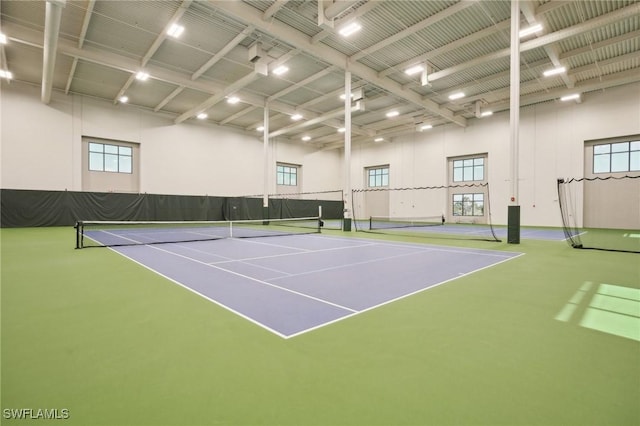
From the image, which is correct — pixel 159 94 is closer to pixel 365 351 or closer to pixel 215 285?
pixel 215 285

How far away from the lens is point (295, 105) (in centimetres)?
2362

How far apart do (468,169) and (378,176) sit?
9283mm

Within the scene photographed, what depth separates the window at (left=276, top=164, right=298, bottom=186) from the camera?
31.8 meters

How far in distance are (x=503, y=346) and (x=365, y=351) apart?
133 cm

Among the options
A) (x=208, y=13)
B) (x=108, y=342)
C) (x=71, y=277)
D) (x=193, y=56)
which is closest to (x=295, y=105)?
(x=193, y=56)

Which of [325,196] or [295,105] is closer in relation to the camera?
[295,105]

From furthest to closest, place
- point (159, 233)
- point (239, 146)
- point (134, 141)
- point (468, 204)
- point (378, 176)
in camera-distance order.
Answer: point (378, 176), point (239, 146), point (468, 204), point (134, 141), point (159, 233)

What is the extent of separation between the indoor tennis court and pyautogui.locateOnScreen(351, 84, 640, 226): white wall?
15cm

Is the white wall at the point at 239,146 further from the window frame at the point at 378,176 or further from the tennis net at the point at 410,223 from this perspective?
the tennis net at the point at 410,223

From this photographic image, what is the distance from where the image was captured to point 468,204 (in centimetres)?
2595

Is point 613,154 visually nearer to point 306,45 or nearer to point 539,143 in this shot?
point 539,143

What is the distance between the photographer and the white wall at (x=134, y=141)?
18.8 meters

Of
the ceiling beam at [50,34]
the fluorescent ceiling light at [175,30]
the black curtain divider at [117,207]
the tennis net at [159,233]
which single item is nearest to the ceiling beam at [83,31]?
the ceiling beam at [50,34]

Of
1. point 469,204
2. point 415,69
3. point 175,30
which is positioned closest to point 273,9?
point 175,30
